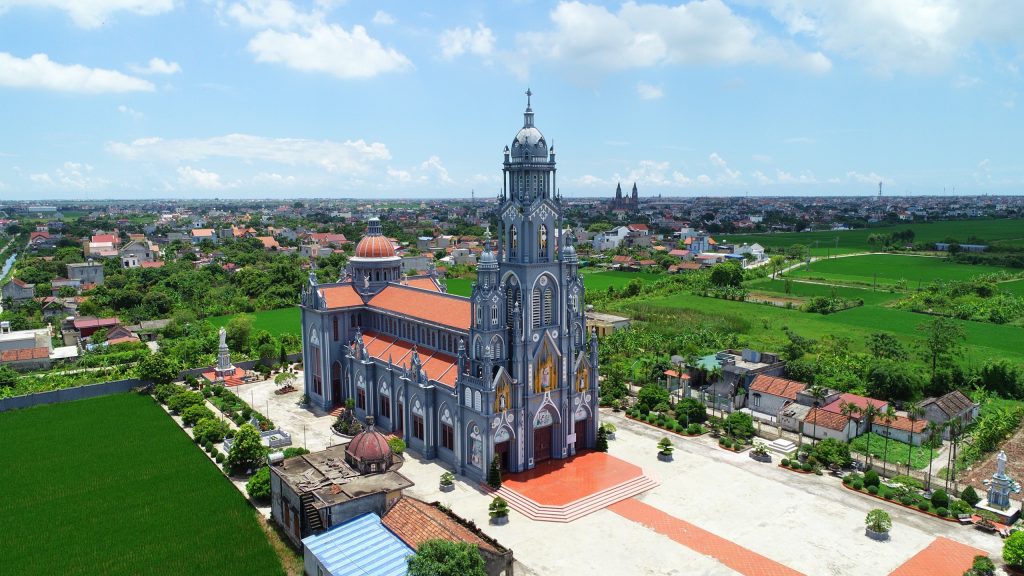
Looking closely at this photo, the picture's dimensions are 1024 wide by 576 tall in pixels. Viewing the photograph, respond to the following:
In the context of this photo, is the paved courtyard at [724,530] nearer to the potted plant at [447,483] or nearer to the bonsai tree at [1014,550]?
the potted plant at [447,483]

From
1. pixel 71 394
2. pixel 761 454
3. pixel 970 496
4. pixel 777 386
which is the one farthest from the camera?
pixel 71 394

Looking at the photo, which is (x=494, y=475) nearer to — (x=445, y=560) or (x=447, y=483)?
(x=447, y=483)

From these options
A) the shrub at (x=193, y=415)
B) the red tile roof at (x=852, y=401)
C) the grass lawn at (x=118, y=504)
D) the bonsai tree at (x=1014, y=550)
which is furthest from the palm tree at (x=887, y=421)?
the shrub at (x=193, y=415)

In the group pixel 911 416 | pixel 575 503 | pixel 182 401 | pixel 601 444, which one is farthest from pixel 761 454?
pixel 182 401

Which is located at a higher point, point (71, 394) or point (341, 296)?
point (341, 296)

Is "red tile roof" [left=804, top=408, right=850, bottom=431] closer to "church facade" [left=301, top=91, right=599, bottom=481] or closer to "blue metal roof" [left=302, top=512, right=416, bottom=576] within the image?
"church facade" [left=301, top=91, right=599, bottom=481]

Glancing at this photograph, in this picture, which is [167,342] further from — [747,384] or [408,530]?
[747,384]

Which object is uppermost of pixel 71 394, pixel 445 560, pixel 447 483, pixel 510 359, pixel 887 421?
pixel 510 359

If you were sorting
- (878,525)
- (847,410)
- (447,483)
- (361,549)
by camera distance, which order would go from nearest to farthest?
(361,549), (878,525), (447,483), (847,410)
